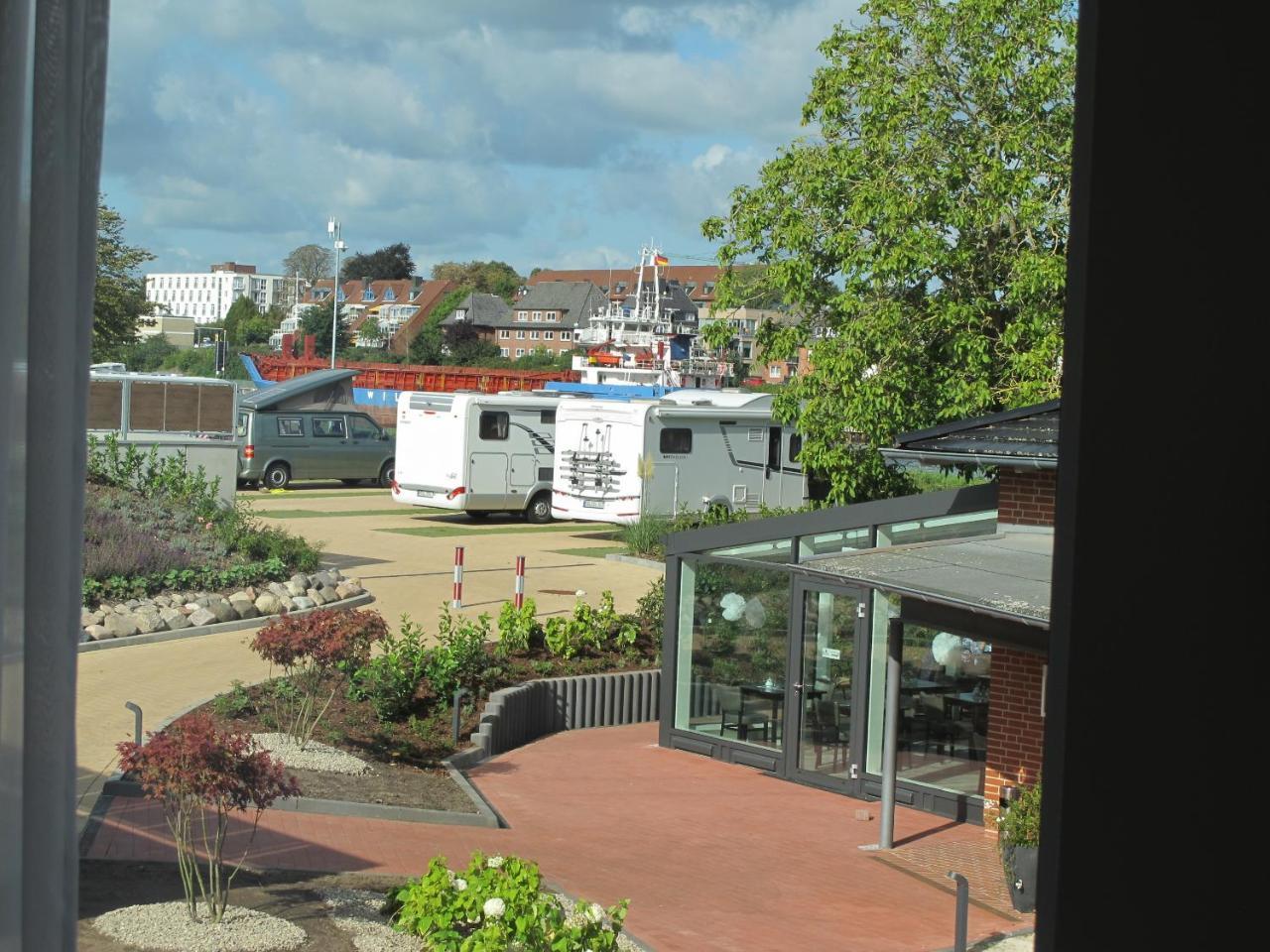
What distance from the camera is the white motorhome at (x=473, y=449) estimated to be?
2777 centimetres

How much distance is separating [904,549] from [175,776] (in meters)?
6.54

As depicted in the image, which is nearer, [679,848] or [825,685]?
[679,848]

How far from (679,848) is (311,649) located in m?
3.04

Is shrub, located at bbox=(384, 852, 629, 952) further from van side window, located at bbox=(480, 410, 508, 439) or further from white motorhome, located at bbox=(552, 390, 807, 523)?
van side window, located at bbox=(480, 410, 508, 439)

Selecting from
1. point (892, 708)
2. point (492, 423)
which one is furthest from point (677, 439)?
point (892, 708)

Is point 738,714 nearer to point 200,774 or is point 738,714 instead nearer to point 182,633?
point 182,633

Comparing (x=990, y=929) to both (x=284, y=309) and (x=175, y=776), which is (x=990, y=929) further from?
(x=284, y=309)

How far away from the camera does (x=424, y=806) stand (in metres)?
10.1

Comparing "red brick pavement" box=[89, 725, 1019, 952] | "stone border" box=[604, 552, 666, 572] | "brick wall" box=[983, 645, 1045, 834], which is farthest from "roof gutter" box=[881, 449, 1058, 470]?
"stone border" box=[604, 552, 666, 572]

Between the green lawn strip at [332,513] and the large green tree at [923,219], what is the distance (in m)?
11.1

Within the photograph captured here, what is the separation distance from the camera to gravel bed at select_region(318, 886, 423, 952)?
6500mm

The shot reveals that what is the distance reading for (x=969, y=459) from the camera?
35.1ft

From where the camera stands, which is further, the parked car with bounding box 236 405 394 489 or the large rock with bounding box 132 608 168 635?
the parked car with bounding box 236 405 394 489

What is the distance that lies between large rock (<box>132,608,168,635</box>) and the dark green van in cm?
1634
